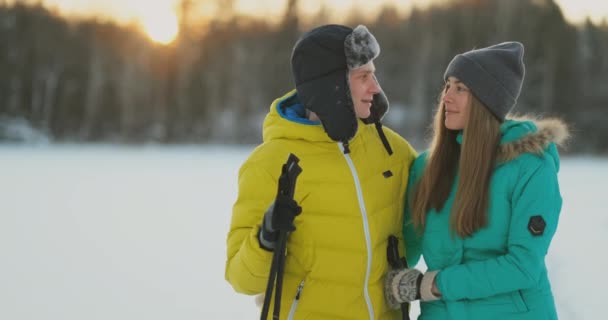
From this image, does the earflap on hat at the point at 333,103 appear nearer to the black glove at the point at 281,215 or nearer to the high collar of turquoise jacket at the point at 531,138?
the black glove at the point at 281,215

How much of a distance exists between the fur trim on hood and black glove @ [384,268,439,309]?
1.57ft

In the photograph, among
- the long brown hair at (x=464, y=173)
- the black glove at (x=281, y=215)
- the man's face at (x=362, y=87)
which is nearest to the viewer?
the black glove at (x=281, y=215)

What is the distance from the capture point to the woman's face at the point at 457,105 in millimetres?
2189

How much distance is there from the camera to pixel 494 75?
7.02 feet

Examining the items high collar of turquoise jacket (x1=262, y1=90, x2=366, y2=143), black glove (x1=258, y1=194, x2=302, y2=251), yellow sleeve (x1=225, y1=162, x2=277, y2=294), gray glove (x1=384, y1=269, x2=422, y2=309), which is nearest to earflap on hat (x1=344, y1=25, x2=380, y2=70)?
high collar of turquoise jacket (x1=262, y1=90, x2=366, y2=143)

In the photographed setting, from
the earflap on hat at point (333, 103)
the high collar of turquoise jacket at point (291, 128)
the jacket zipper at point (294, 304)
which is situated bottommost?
the jacket zipper at point (294, 304)

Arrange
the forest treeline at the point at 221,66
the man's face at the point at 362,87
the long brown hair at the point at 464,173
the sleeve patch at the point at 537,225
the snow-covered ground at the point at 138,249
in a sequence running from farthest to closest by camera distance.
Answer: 1. the forest treeline at the point at 221,66
2. the snow-covered ground at the point at 138,249
3. the man's face at the point at 362,87
4. the long brown hair at the point at 464,173
5. the sleeve patch at the point at 537,225

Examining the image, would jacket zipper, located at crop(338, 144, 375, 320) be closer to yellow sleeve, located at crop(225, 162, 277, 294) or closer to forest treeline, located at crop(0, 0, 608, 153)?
yellow sleeve, located at crop(225, 162, 277, 294)

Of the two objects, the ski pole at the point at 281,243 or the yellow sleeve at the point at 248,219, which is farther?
the yellow sleeve at the point at 248,219

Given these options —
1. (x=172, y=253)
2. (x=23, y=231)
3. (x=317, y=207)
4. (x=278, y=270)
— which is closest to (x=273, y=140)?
(x=317, y=207)

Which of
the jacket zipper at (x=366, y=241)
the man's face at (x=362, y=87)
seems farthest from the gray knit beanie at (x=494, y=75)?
the jacket zipper at (x=366, y=241)

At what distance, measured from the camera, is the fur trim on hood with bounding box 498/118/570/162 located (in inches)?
80.4

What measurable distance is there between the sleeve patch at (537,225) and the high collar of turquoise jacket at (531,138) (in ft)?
0.73

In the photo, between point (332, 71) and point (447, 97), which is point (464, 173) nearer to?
point (447, 97)
